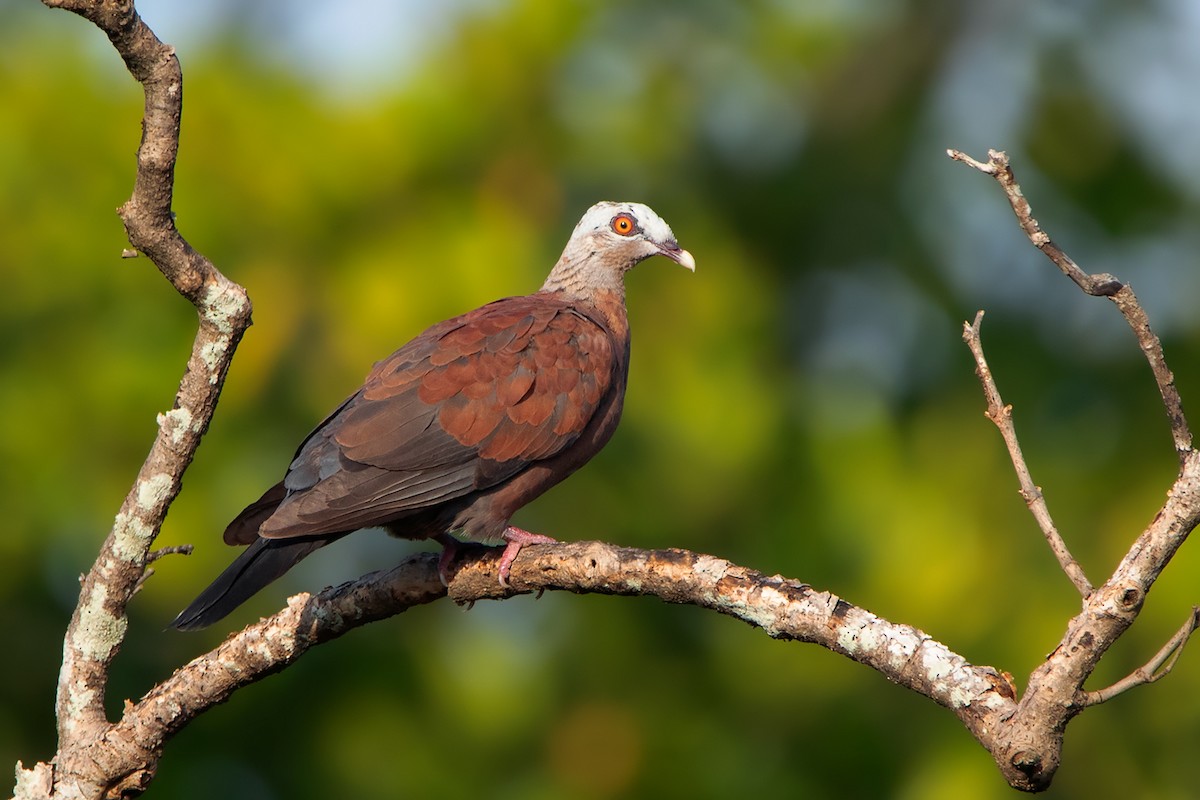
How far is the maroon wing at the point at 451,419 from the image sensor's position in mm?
3875

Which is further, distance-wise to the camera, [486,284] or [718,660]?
[718,660]

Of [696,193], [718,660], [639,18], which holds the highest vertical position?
[639,18]

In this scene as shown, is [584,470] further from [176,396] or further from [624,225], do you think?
[176,396]

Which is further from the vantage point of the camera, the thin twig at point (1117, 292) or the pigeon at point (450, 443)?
the pigeon at point (450, 443)

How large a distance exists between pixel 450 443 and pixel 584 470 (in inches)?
108

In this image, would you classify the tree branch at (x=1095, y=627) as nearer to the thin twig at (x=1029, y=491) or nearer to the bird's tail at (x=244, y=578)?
the thin twig at (x=1029, y=491)

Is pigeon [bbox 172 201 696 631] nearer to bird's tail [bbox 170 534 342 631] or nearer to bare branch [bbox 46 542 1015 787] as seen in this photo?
bird's tail [bbox 170 534 342 631]

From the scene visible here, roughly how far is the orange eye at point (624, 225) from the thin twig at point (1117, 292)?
2744mm

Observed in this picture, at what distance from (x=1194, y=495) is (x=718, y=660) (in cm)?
474

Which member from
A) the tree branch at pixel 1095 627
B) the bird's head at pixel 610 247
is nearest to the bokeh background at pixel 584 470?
the bird's head at pixel 610 247

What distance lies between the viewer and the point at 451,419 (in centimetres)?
410

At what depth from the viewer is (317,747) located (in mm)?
6488

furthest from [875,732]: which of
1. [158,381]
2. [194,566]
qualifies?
[158,381]

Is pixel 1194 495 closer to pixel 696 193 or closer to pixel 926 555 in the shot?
pixel 926 555
